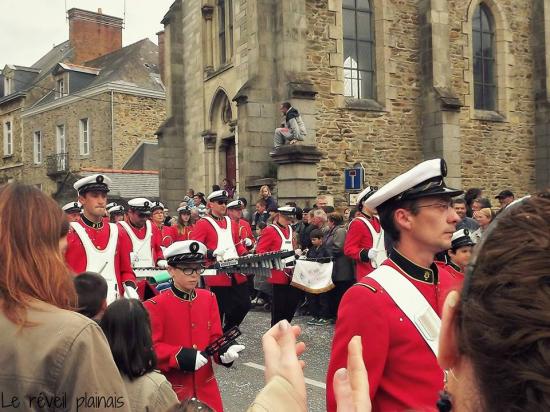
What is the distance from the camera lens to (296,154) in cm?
1661

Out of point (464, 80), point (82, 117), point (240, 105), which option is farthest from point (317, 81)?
point (82, 117)

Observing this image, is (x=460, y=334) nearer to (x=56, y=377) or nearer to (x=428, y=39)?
(x=56, y=377)

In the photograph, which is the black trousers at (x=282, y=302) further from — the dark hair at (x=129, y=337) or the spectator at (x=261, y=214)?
the dark hair at (x=129, y=337)

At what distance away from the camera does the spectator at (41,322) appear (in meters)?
1.94

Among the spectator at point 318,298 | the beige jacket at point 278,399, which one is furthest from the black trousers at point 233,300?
Answer: the beige jacket at point 278,399

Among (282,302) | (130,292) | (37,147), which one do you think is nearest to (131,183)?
(37,147)

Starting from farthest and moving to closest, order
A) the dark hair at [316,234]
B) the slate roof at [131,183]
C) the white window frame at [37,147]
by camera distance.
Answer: the white window frame at [37,147] → the slate roof at [131,183] → the dark hair at [316,234]

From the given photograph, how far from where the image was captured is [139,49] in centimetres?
3825

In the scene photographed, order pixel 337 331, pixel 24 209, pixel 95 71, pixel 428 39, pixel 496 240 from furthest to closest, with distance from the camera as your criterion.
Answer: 1. pixel 95 71
2. pixel 428 39
3. pixel 337 331
4. pixel 24 209
5. pixel 496 240

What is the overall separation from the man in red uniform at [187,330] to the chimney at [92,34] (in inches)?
1514

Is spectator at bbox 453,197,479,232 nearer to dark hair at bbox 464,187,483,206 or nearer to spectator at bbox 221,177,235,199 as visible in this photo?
dark hair at bbox 464,187,483,206

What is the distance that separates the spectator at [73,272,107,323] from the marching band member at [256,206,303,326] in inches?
231

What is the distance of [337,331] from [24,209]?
1.38 meters

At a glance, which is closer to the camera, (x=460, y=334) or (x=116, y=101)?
(x=460, y=334)
